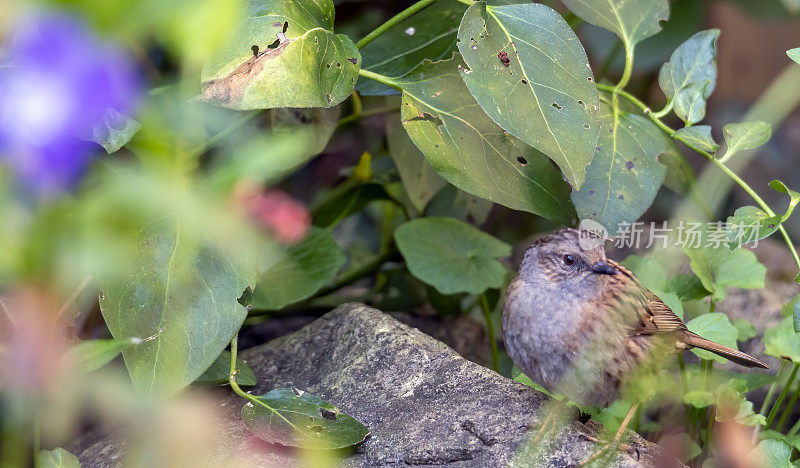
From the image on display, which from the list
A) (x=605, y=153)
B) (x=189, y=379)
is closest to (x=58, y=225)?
(x=189, y=379)

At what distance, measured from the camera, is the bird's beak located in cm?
254

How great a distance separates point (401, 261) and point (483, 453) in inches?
54.0

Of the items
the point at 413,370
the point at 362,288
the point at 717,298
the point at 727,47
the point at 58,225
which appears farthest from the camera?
the point at 727,47

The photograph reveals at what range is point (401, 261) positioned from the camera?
3242 millimetres

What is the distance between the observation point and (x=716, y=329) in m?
2.39

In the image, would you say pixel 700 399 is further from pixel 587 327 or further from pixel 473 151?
pixel 473 151

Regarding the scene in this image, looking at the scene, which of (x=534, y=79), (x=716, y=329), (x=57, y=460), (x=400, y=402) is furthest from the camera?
(x=716, y=329)

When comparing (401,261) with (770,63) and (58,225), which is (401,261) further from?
(770,63)

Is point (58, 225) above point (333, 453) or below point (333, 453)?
above

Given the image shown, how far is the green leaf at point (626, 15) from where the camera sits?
2.50 meters

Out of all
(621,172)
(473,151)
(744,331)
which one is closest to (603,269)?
(621,172)

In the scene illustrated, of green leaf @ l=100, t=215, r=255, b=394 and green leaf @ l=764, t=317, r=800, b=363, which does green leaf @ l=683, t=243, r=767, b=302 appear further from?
green leaf @ l=100, t=215, r=255, b=394

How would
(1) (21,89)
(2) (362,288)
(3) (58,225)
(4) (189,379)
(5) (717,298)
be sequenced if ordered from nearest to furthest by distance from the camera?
(3) (58,225)
(1) (21,89)
(4) (189,379)
(5) (717,298)
(2) (362,288)

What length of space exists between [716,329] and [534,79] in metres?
0.98
